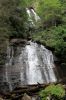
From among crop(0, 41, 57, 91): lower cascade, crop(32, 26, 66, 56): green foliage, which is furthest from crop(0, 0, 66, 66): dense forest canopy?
crop(0, 41, 57, 91): lower cascade

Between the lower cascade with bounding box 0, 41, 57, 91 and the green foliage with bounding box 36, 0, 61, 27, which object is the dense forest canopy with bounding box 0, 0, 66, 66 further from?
the lower cascade with bounding box 0, 41, 57, 91

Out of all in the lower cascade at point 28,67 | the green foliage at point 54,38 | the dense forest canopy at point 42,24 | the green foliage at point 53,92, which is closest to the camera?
the green foliage at point 53,92

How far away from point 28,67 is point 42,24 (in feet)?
39.2

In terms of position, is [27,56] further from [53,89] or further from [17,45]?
[53,89]

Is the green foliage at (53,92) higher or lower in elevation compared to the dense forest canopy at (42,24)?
lower

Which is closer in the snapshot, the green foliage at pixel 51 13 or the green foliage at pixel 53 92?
the green foliage at pixel 53 92

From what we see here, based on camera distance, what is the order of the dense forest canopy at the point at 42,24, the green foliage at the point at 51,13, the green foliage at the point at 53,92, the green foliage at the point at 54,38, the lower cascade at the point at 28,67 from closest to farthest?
the green foliage at the point at 53,92 < the dense forest canopy at the point at 42,24 < the lower cascade at the point at 28,67 < the green foliage at the point at 54,38 < the green foliage at the point at 51,13

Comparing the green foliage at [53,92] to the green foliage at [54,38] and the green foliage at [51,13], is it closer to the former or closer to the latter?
the green foliage at [54,38]

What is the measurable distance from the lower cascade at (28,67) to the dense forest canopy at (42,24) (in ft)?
3.31

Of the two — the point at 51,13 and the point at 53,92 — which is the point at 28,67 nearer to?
the point at 53,92

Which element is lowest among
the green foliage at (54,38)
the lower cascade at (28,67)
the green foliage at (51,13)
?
the lower cascade at (28,67)

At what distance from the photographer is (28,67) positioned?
2669cm

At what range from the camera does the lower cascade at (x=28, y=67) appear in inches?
1005

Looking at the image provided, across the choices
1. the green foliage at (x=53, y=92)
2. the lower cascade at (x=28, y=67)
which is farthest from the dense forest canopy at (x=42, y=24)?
the green foliage at (x=53, y=92)
